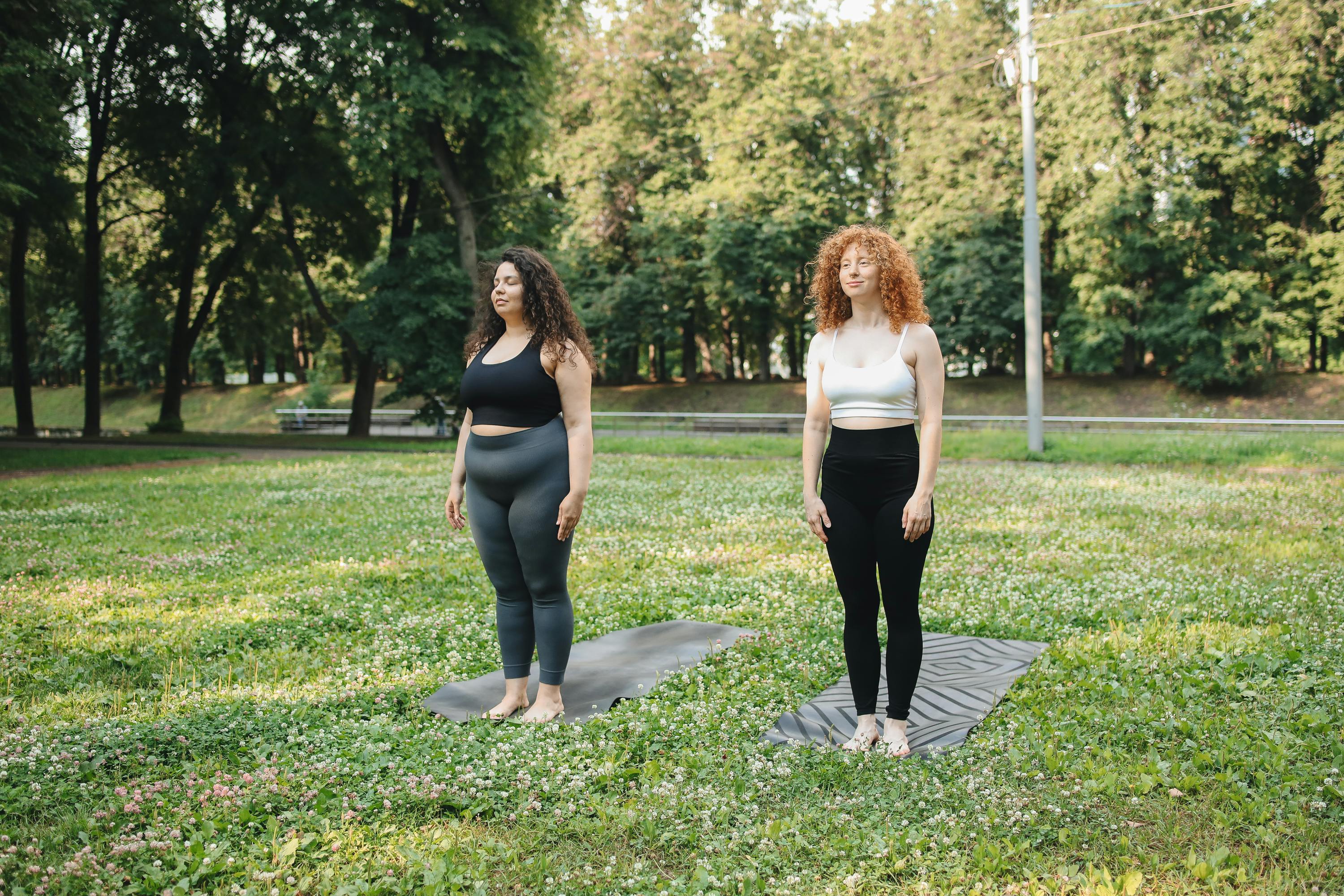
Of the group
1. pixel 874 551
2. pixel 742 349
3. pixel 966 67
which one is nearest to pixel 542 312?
pixel 874 551

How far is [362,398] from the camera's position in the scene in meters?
31.4

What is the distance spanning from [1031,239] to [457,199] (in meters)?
16.4

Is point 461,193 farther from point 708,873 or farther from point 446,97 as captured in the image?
point 708,873

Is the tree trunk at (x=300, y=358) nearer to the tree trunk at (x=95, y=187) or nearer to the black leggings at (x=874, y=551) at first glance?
the tree trunk at (x=95, y=187)

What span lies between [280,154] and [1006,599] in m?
27.6

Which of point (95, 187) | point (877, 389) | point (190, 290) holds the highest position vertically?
point (95, 187)

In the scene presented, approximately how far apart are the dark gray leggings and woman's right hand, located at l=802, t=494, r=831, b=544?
1.21 metres

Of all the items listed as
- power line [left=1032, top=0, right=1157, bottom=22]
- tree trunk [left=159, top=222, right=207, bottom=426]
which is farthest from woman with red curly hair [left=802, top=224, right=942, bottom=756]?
tree trunk [left=159, top=222, right=207, bottom=426]

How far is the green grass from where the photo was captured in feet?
66.0

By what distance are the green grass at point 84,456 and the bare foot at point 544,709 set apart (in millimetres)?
19051

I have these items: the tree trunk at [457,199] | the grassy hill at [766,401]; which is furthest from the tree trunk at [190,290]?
the grassy hill at [766,401]

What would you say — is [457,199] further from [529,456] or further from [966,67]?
[529,456]

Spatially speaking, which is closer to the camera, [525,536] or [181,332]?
[525,536]

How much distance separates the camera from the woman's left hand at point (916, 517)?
4094 millimetres
